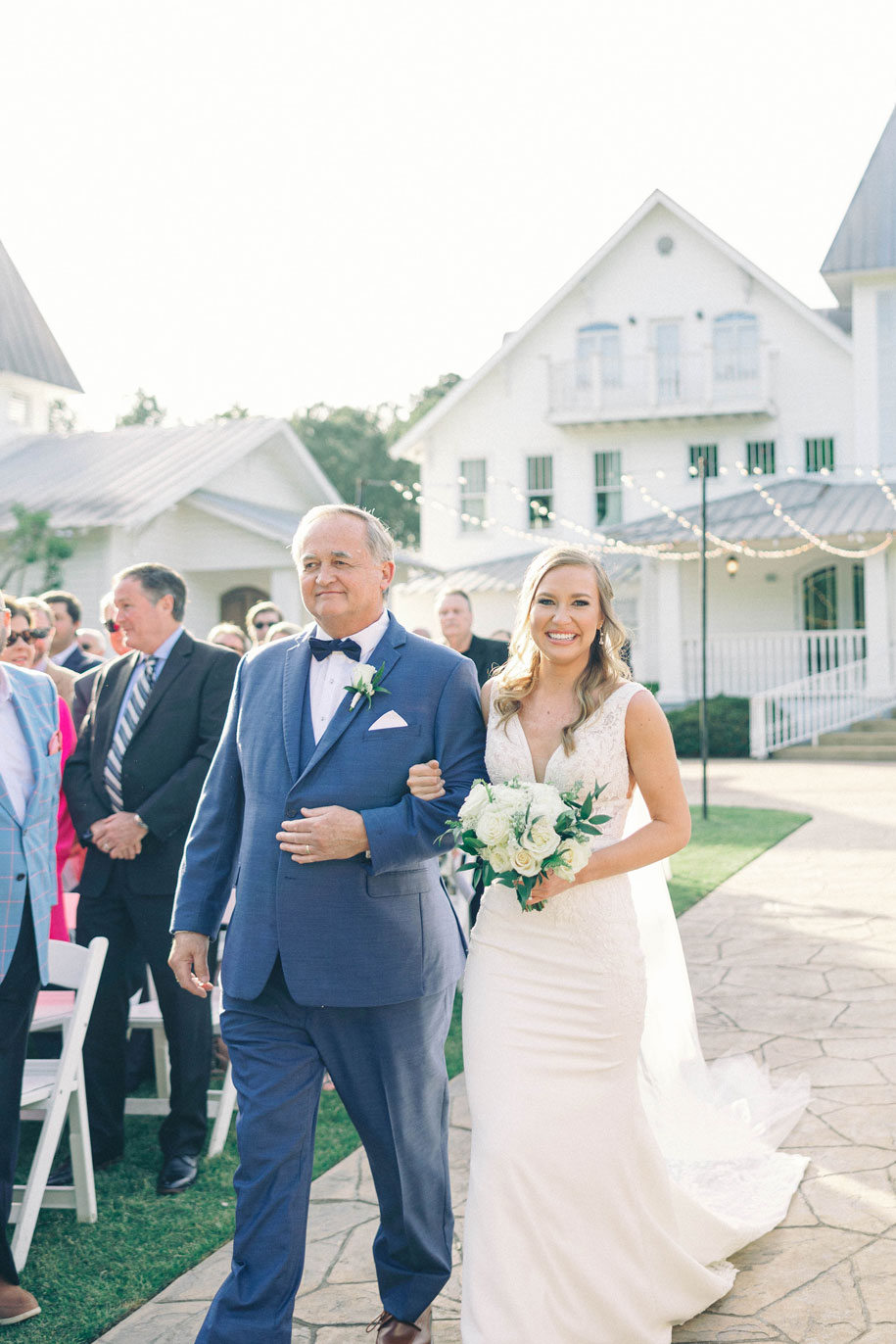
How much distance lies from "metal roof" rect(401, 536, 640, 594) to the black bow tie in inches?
924

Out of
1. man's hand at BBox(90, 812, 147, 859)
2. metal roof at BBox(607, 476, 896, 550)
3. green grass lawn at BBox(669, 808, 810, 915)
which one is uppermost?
metal roof at BBox(607, 476, 896, 550)

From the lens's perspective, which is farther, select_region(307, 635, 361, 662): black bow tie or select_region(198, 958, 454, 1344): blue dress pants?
select_region(307, 635, 361, 662): black bow tie

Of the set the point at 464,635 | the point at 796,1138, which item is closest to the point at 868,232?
the point at 464,635

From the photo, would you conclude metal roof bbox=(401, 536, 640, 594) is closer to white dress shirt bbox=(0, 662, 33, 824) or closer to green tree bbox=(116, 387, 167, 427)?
white dress shirt bbox=(0, 662, 33, 824)

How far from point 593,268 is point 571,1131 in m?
27.8

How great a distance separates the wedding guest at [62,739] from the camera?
197 inches

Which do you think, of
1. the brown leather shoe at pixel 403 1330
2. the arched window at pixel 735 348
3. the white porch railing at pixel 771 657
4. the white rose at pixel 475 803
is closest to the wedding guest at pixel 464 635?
the white rose at pixel 475 803

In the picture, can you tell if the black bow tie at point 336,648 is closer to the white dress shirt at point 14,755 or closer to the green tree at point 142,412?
the white dress shirt at point 14,755

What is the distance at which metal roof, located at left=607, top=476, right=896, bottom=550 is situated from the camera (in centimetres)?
2434

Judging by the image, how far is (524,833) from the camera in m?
3.36

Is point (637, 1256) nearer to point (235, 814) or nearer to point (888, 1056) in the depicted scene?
point (235, 814)

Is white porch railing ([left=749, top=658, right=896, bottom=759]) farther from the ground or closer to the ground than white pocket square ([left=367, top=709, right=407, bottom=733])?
closer to the ground

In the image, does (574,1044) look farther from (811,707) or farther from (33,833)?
(811,707)

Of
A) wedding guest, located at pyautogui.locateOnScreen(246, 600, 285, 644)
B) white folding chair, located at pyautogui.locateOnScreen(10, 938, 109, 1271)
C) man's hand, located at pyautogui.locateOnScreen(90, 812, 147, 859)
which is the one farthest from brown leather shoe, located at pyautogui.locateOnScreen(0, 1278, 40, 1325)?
wedding guest, located at pyautogui.locateOnScreen(246, 600, 285, 644)
